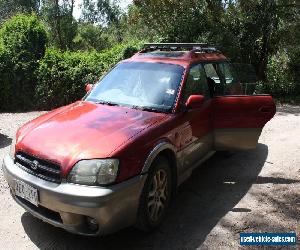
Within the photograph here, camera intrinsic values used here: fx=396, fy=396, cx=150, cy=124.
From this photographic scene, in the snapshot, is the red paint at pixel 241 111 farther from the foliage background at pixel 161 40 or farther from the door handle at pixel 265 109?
the foliage background at pixel 161 40

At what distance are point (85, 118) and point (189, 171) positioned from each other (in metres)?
1.51

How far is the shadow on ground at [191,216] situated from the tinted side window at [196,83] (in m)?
1.28

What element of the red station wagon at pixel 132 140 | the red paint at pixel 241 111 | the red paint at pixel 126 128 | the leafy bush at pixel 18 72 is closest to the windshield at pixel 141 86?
the red station wagon at pixel 132 140

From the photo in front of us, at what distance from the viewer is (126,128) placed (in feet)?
13.3

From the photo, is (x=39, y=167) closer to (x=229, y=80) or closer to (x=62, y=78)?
(x=229, y=80)

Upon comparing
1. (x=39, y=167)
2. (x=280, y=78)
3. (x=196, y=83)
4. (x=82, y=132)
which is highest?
(x=196, y=83)

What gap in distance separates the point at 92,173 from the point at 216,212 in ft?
6.05

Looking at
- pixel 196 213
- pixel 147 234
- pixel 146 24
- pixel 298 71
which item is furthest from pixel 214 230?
pixel 146 24

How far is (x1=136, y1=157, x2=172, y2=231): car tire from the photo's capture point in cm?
392

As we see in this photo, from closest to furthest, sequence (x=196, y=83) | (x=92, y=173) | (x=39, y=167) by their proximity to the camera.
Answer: (x=92, y=173), (x=39, y=167), (x=196, y=83)

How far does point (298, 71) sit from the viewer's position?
13148 mm

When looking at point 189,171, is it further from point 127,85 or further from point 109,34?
point 109,34

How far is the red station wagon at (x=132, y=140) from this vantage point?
11.7 ft

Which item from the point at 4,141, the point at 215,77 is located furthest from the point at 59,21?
the point at 215,77
